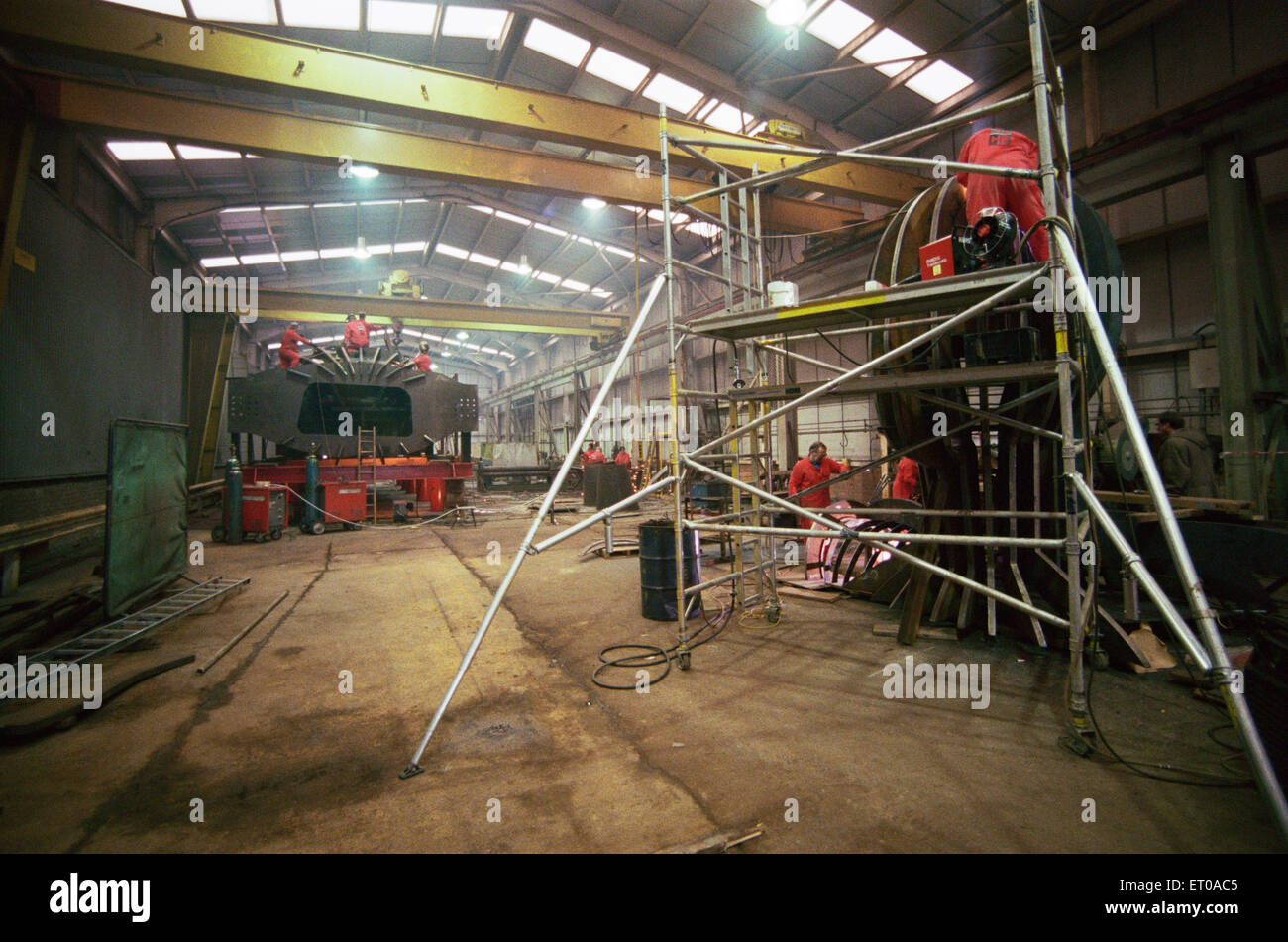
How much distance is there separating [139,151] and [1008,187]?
46.7ft

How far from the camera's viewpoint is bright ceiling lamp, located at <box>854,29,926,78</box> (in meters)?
8.70

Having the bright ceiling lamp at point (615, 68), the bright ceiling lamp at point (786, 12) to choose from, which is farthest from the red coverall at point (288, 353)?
the bright ceiling lamp at point (786, 12)

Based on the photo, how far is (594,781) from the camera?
89.5 inches

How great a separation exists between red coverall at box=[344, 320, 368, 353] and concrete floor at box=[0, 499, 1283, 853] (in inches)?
428

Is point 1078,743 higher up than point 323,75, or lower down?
lower down

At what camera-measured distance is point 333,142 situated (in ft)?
25.4

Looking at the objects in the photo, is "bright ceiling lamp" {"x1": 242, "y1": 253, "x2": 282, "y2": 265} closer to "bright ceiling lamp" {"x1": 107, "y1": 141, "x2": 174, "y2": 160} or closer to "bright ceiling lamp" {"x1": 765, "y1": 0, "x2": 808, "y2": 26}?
"bright ceiling lamp" {"x1": 107, "y1": 141, "x2": 174, "y2": 160}

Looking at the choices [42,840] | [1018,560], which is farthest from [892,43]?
[42,840]

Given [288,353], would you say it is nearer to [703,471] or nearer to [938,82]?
[703,471]

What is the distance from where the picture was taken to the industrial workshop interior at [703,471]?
7.32ft

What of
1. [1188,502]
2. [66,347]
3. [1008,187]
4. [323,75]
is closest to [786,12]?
[323,75]

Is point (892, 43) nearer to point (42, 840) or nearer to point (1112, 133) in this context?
point (1112, 133)
